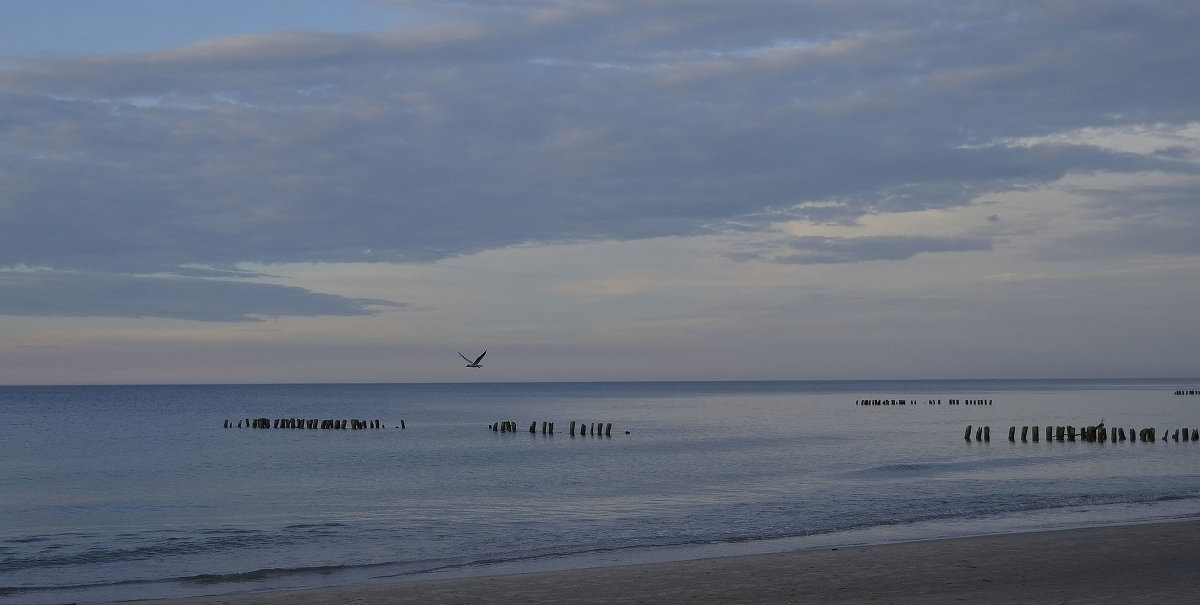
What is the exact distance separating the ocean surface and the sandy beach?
1869 mm

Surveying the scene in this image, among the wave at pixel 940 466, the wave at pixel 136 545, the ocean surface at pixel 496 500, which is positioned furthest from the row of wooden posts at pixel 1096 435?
the wave at pixel 136 545

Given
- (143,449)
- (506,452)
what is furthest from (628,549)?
(143,449)

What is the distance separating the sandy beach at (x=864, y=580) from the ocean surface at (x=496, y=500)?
1.87m

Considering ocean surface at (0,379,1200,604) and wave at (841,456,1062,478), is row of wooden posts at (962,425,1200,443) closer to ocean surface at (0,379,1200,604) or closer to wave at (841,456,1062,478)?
ocean surface at (0,379,1200,604)

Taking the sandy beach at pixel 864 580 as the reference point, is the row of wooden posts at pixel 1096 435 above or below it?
below

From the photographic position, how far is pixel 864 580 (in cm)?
1506

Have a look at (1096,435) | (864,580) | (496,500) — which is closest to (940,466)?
(1096,435)

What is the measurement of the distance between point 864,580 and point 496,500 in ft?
51.8

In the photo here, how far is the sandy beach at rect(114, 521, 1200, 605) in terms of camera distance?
13773 mm

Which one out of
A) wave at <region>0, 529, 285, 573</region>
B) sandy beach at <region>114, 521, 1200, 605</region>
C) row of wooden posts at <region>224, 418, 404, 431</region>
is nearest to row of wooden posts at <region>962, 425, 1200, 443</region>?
sandy beach at <region>114, 521, 1200, 605</region>

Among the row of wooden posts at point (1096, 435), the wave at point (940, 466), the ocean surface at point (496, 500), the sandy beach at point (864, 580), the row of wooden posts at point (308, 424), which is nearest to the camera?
the sandy beach at point (864, 580)

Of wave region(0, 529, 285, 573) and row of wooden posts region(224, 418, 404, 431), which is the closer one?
wave region(0, 529, 285, 573)

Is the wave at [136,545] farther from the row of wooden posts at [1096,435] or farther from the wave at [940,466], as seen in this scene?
the row of wooden posts at [1096,435]

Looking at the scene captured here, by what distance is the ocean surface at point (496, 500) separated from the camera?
19.1m
